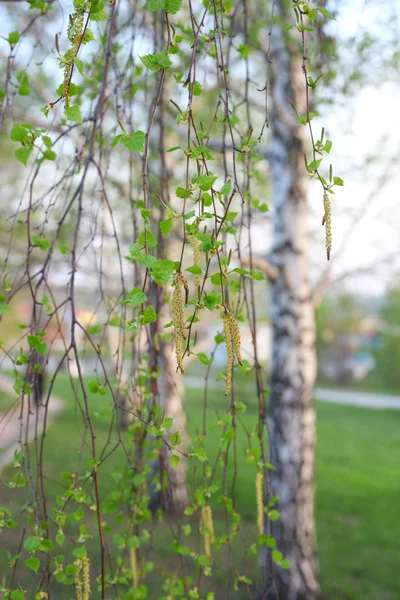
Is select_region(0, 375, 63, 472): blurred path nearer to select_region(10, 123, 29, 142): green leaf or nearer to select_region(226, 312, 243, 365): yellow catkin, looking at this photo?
select_region(10, 123, 29, 142): green leaf

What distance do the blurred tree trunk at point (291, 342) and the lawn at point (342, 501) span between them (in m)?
0.59

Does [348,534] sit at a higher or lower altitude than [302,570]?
lower

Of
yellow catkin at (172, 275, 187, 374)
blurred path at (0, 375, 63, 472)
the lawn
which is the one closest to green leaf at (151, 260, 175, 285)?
yellow catkin at (172, 275, 187, 374)

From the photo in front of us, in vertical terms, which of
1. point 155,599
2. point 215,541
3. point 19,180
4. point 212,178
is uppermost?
point 19,180

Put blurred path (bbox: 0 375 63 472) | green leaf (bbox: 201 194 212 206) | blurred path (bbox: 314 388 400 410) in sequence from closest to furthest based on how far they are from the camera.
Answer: green leaf (bbox: 201 194 212 206) < blurred path (bbox: 0 375 63 472) < blurred path (bbox: 314 388 400 410)

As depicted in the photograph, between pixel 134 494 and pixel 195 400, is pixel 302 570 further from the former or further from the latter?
pixel 195 400

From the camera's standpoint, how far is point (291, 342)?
9.53ft

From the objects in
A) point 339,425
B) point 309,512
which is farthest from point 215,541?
point 339,425

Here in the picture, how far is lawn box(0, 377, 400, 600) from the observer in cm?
335

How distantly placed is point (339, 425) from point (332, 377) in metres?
7.30

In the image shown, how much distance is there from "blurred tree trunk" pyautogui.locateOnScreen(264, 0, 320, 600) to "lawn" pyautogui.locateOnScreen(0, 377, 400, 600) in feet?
1.95

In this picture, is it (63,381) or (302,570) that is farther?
(63,381)

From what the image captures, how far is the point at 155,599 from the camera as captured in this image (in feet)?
10.3

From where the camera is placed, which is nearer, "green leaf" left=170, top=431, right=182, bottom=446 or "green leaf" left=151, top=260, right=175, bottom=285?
"green leaf" left=151, top=260, right=175, bottom=285
